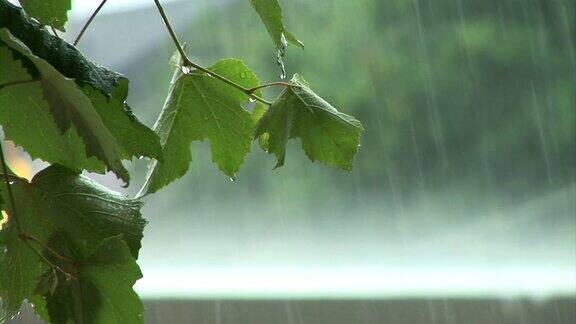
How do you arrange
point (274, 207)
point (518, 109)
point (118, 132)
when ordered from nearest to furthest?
point (118, 132) < point (518, 109) < point (274, 207)

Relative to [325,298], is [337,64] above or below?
above

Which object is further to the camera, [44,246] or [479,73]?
[479,73]

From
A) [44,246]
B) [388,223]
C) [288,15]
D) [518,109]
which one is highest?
[288,15]

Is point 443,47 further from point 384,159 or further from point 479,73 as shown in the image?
point 384,159

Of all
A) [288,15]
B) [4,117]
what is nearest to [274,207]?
[288,15]

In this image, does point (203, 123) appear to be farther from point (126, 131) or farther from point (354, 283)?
point (354, 283)

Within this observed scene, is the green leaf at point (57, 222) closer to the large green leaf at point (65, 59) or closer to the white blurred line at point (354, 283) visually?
the large green leaf at point (65, 59)

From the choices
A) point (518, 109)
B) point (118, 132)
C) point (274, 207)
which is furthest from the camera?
point (274, 207)

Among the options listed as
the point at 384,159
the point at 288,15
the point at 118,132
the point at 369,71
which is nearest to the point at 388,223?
the point at 384,159
